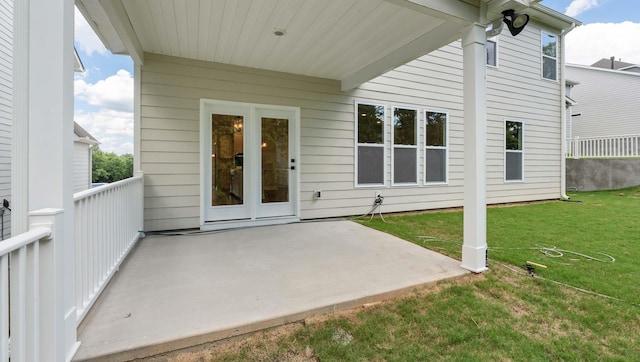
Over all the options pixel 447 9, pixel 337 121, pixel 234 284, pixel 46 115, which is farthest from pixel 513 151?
pixel 46 115

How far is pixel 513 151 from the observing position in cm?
711

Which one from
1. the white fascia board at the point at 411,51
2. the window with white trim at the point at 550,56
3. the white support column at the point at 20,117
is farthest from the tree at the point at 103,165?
the window with white trim at the point at 550,56

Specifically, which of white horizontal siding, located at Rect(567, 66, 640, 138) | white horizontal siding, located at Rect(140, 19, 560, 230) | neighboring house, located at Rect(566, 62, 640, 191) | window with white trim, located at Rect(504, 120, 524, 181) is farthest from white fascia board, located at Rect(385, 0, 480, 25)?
white horizontal siding, located at Rect(567, 66, 640, 138)

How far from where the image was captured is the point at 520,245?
3.65 meters

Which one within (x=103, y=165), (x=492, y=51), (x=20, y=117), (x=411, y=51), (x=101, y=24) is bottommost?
(x=20, y=117)

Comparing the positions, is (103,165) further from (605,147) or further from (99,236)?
(605,147)

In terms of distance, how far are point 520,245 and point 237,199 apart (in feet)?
13.3

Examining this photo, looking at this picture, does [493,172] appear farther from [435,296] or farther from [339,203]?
[435,296]

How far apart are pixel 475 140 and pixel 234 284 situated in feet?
8.66

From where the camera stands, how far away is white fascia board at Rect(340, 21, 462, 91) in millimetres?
3151

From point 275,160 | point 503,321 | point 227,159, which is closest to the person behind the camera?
point 503,321

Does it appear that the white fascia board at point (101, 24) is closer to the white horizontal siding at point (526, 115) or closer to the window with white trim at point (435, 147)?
the window with white trim at point (435, 147)

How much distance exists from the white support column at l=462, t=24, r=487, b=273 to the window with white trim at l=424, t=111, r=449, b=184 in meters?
3.22

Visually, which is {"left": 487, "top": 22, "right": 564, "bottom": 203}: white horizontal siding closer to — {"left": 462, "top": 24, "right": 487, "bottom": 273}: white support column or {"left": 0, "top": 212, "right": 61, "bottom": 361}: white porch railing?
{"left": 462, "top": 24, "right": 487, "bottom": 273}: white support column
